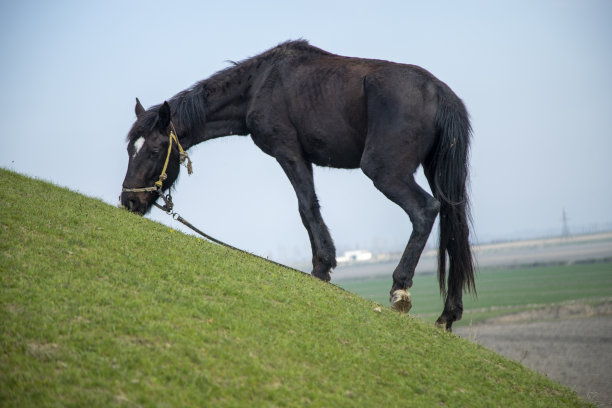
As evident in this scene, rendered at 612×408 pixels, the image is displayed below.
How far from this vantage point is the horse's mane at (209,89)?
11031 millimetres

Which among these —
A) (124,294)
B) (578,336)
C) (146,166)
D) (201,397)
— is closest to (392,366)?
(201,397)

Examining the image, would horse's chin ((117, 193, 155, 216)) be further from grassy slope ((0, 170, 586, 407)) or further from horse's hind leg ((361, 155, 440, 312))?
horse's hind leg ((361, 155, 440, 312))

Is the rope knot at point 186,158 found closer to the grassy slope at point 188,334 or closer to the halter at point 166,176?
the halter at point 166,176

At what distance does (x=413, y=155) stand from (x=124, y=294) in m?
4.58

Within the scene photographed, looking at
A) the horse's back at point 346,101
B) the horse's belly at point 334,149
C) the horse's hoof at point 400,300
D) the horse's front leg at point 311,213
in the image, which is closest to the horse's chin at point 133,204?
the horse's front leg at point 311,213

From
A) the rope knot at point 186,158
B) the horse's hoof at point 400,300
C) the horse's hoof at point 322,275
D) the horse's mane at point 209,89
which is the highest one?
the horse's mane at point 209,89

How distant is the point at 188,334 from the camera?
22.4 ft

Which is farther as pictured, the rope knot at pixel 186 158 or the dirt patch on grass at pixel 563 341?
the dirt patch on grass at pixel 563 341

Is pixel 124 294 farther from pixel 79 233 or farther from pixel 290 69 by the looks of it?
pixel 290 69

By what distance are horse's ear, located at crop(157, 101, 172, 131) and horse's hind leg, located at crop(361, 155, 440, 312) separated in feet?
11.3

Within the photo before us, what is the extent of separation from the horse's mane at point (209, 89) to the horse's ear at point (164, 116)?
0.15 metres

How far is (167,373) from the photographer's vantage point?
605cm

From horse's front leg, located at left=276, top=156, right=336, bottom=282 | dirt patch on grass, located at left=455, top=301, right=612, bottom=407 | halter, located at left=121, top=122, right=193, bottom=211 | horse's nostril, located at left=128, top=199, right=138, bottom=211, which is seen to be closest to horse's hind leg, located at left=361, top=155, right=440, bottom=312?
horse's front leg, located at left=276, top=156, right=336, bottom=282

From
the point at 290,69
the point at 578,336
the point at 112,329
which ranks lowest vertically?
the point at 578,336
